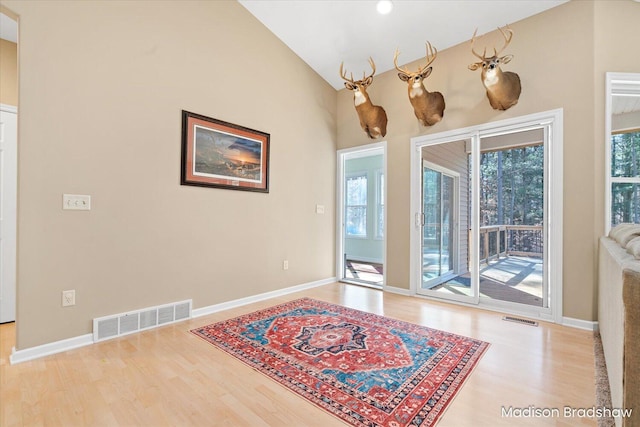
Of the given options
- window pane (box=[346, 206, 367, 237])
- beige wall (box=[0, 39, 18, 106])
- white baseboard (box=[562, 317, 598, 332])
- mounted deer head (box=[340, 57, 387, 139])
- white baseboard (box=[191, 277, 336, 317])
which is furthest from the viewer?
window pane (box=[346, 206, 367, 237])

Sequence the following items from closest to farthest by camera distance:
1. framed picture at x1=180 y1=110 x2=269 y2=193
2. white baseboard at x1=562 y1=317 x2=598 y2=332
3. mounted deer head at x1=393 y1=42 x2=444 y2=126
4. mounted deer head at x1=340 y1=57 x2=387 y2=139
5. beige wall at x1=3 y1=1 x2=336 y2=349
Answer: beige wall at x1=3 y1=1 x2=336 y2=349
white baseboard at x1=562 y1=317 x2=598 y2=332
framed picture at x1=180 y1=110 x2=269 y2=193
mounted deer head at x1=393 y1=42 x2=444 y2=126
mounted deer head at x1=340 y1=57 x2=387 y2=139

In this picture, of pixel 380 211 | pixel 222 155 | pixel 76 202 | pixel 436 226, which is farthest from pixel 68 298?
pixel 380 211

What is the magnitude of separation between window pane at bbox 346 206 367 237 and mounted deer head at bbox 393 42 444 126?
12.7 ft

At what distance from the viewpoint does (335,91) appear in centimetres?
507

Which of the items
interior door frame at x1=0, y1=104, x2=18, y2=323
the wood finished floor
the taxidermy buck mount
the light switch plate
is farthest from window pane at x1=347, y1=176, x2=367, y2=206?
interior door frame at x1=0, y1=104, x2=18, y2=323

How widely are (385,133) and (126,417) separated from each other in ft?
13.4

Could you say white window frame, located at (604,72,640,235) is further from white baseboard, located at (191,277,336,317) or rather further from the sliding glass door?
white baseboard, located at (191,277,336,317)

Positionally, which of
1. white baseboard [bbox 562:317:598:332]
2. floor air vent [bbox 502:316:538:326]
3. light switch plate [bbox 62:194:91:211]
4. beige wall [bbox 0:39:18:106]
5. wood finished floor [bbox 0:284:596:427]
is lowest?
wood finished floor [bbox 0:284:596:427]

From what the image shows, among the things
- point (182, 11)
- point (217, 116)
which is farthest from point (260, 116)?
point (182, 11)

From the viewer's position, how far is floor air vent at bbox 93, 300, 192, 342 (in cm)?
261

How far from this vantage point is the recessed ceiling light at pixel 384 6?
10.7 feet

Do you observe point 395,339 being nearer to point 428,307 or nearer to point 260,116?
point 428,307

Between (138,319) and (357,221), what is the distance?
5.68 meters

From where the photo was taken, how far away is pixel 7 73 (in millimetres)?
3039
